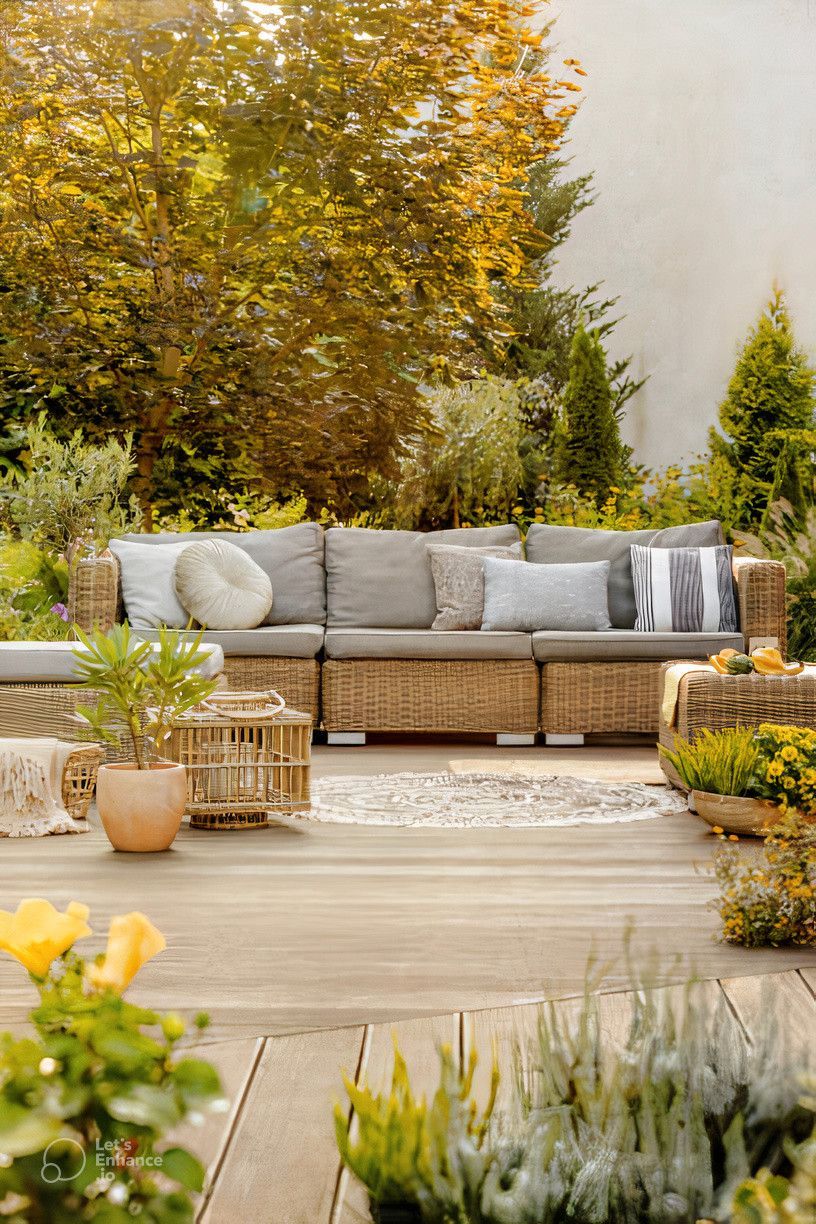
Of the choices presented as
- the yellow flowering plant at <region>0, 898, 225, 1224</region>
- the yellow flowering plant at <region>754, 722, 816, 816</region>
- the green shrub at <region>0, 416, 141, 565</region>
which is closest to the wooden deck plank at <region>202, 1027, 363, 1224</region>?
the yellow flowering plant at <region>0, 898, 225, 1224</region>

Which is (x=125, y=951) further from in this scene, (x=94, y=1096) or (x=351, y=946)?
(x=351, y=946)

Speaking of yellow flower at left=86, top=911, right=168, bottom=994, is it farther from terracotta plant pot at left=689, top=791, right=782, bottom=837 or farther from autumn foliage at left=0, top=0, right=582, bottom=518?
autumn foliage at left=0, top=0, right=582, bottom=518

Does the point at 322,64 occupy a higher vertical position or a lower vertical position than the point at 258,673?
higher

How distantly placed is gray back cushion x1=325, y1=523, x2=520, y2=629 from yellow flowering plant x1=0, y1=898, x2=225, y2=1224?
15.1 feet

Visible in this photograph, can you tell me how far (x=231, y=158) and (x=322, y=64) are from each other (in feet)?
2.39

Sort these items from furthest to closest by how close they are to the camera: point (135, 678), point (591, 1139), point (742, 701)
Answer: point (742, 701) < point (135, 678) < point (591, 1139)

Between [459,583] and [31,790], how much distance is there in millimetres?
2377

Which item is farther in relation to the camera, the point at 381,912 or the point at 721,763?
the point at 721,763

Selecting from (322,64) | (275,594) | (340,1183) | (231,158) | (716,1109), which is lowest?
(340,1183)

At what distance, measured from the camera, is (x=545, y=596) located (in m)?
5.05

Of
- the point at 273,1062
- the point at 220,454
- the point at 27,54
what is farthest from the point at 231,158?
the point at 273,1062

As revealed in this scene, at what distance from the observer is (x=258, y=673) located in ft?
15.7

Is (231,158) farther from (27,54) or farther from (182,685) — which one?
(182,685)

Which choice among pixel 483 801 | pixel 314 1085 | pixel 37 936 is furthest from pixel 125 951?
pixel 483 801
